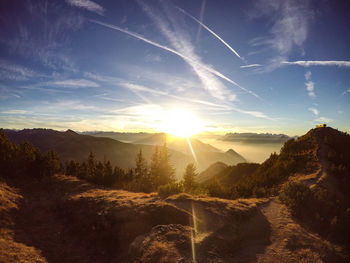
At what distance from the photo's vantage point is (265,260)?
7262 mm

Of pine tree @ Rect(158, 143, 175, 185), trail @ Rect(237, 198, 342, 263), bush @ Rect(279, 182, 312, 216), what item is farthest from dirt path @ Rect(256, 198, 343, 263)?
pine tree @ Rect(158, 143, 175, 185)

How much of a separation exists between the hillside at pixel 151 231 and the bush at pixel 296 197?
0.63 meters

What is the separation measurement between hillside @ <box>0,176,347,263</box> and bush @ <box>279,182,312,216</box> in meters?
0.63

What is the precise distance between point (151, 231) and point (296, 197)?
1088 centimetres

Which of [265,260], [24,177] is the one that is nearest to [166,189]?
[265,260]

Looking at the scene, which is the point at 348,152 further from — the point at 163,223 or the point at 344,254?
the point at 163,223

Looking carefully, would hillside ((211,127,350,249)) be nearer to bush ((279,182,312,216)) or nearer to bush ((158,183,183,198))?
bush ((279,182,312,216))

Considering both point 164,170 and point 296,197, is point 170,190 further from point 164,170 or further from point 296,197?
point 164,170

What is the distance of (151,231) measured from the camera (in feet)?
27.4

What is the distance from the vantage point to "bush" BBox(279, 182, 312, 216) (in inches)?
450

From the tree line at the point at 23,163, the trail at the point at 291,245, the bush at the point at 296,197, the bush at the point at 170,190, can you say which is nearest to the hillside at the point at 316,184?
the bush at the point at 296,197

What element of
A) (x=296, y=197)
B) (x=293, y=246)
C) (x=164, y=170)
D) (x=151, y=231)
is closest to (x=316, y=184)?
(x=296, y=197)

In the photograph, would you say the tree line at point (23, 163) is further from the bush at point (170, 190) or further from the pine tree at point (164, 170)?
the pine tree at point (164, 170)

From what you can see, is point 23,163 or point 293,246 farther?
point 23,163
